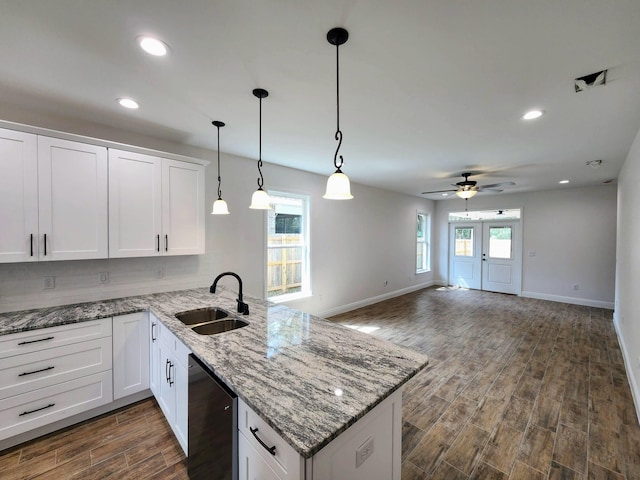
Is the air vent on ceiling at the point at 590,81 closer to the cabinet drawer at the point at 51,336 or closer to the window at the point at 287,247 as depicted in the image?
the window at the point at 287,247

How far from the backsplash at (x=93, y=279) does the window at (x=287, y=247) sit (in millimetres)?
1170

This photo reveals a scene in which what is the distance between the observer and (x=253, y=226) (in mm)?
3977

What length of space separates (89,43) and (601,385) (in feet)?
17.4

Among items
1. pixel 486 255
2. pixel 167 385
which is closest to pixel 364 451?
pixel 167 385

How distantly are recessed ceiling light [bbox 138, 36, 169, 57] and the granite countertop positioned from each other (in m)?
1.75

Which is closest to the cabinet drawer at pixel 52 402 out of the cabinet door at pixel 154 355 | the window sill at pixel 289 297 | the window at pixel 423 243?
the cabinet door at pixel 154 355

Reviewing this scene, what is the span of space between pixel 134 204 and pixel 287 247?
7.72ft

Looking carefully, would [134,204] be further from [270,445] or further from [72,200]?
[270,445]

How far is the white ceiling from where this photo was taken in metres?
1.32

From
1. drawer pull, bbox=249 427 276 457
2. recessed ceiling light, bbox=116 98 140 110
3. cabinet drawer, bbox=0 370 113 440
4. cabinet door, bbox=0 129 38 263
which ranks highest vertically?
recessed ceiling light, bbox=116 98 140 110

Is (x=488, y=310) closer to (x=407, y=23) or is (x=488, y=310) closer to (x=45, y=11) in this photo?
(x=407, y=23)

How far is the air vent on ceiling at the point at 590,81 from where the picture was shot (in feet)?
5.88

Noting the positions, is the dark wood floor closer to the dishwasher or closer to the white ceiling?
the dishwasher

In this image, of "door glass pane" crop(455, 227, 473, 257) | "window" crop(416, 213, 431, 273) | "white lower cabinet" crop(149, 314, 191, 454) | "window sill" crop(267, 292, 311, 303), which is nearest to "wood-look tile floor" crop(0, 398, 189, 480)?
"white lower cabinet" crop(149, 314, 191, 454)
